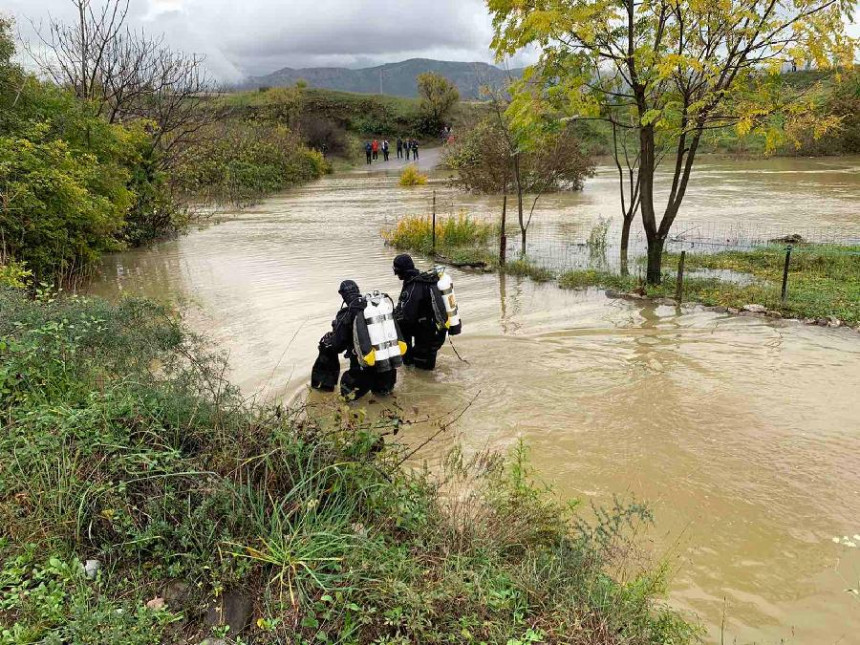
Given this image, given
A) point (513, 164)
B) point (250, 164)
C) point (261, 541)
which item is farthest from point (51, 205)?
point (250, 164)

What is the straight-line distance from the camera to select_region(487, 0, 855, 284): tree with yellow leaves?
870 centimetres

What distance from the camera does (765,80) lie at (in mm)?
9516

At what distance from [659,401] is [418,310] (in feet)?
9.35

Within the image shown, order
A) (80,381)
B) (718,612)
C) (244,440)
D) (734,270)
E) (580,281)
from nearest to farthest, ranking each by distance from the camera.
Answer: (718,612)
(244,440)
(80,381)
(580,281)
(734,270)

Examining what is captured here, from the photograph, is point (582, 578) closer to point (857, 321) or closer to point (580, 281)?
point (857, 321)

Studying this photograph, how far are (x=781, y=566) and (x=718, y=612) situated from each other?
0.71m

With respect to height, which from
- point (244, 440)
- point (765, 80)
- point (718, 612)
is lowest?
point (718, 612)

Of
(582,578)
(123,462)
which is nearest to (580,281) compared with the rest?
(582,578)

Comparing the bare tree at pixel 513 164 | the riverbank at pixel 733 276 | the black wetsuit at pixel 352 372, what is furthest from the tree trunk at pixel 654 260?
the bare tree at pixel 513 164

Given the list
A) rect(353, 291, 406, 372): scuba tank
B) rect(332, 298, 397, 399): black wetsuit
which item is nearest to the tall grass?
rect(332, 298, 397, 399): black wetsuit

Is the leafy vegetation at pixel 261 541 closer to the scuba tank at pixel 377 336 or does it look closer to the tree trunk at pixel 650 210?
the scuba tank at pixel 377 336

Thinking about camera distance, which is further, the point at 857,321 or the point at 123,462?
the point at 857,321

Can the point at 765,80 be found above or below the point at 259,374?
above

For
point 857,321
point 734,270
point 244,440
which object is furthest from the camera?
point 734,270
